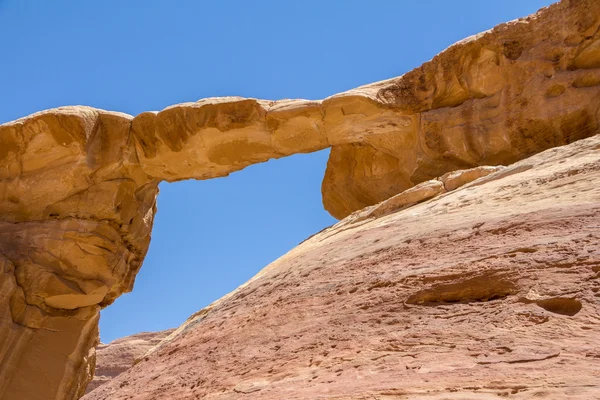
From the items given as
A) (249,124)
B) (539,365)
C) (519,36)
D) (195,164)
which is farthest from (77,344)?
(539,365)

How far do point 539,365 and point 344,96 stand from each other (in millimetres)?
9590

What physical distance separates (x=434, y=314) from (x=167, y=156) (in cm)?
977

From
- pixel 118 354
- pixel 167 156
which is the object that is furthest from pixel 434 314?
pixel 118 354

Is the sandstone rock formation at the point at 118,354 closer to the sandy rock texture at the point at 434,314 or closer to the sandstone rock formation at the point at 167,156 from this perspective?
the sandstone rock formation at the point at 167,156

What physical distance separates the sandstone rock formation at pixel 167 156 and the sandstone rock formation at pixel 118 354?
12580 millimetres

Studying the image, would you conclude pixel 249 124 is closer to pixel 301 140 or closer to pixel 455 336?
pixel 301 140

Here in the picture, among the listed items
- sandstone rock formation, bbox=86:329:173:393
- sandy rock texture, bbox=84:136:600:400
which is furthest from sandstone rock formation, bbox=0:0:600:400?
sandstone rock formation, bbox=86:329:173:393

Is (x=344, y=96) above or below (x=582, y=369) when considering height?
above

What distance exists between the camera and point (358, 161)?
13375 millimetres

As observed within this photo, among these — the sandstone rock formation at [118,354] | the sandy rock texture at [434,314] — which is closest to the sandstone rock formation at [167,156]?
the sandy rock texture at [434,314]

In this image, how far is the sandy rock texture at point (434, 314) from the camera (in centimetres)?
345

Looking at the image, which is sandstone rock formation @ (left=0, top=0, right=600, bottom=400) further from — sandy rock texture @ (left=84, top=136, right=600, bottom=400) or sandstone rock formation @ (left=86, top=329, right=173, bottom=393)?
sandstone rock formation @ (left=86, top=329, right=173, bottom=393)

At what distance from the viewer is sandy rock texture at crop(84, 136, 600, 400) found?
3449mm

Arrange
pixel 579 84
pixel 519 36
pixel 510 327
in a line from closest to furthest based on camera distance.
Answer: pixel 510 327 < pixel 579 84 < pixel 519 36
